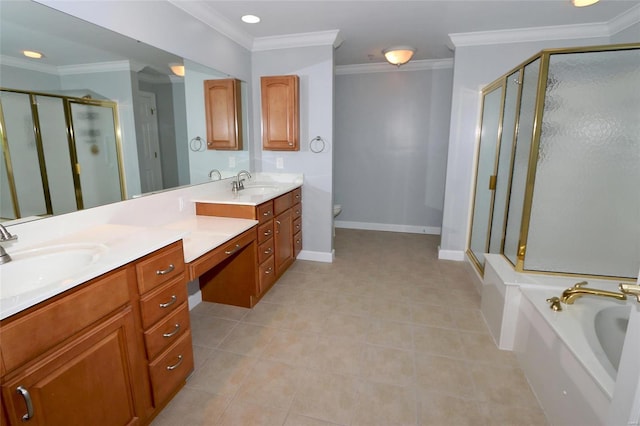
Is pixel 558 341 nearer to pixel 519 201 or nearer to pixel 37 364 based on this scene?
pixel 519 201

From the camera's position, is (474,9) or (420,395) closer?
(420,395)

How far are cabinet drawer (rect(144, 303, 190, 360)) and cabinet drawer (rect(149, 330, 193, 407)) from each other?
0.13 feet

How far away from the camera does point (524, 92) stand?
2406mm

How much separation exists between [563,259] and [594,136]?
838 millimetres

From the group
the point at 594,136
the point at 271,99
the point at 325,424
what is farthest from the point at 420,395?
the point at 271,99

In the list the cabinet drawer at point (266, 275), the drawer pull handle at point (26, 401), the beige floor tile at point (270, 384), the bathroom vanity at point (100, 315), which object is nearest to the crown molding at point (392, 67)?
the cabinet drawer at point (266, 275)

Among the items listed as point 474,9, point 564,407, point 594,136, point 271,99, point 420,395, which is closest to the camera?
point 564,407

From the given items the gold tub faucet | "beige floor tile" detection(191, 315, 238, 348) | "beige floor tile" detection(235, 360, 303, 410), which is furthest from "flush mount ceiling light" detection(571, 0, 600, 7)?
"beige floor tile" detection(191, 315, 238, 348)

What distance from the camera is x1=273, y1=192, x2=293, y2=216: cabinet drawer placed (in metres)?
2.91

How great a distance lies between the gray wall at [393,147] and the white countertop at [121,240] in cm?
263

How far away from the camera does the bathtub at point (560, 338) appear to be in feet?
4.45

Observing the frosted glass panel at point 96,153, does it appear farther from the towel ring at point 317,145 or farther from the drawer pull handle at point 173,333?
the towel ring at point 317,145

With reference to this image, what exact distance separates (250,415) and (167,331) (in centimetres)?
60

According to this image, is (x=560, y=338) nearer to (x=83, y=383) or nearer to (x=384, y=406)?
(x=384, y=406)
